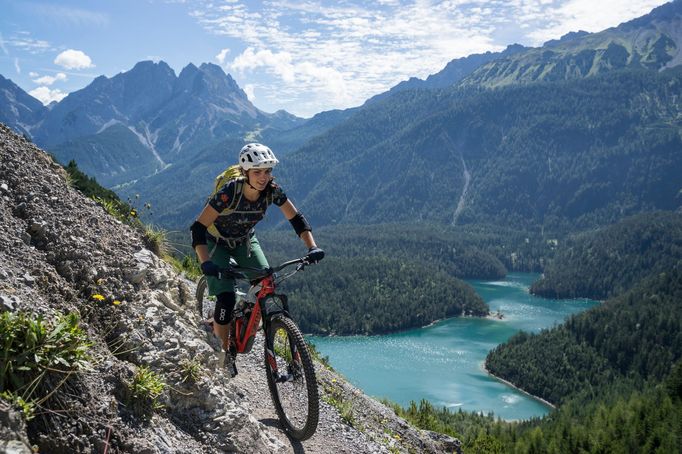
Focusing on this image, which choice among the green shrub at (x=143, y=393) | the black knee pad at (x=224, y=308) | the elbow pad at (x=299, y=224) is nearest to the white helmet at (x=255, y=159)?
the elbow pad at (x=299, y=224)

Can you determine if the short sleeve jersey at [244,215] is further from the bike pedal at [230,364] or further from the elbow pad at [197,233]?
the bike pedal at [230,364]

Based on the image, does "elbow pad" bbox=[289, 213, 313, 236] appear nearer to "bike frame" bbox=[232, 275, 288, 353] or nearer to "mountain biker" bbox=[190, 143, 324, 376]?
"mountain biker" bbox=[190, 143, 324, 376]

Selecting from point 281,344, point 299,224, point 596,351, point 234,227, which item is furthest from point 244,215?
point 596,351

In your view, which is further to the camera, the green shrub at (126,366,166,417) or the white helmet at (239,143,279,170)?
the white helmet at (239,143,279,170)

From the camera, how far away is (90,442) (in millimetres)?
5254

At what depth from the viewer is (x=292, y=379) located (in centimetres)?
844

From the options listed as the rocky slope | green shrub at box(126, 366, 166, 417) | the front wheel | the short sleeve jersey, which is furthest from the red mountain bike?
green shrub at box(126, 366, 166, 417)

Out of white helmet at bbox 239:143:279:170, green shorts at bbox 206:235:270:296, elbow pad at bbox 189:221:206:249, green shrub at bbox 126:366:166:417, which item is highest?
white helmet at bbox 239:143:279:170

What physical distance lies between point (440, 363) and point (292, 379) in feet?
432

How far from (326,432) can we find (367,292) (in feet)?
604

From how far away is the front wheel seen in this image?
798 cm

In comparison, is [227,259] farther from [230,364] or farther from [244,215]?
[230,364]

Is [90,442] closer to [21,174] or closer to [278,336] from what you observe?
[278,336]

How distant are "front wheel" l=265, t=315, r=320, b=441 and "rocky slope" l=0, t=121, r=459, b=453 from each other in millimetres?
347
